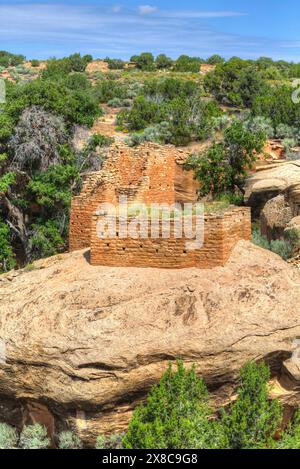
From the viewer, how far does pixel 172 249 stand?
27.9 ft

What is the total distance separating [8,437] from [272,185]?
9190 mm

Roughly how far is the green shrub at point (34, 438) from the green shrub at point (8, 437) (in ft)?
0.57

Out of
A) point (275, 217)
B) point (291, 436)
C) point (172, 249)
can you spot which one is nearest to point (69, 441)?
point (291, 436)

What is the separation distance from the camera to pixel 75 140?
17453 millimetres

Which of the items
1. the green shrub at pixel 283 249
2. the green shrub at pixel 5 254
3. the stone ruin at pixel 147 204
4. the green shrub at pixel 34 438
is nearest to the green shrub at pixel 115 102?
the stone ruin at pixel 147 204

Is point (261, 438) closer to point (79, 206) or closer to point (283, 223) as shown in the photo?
point (79, 206)

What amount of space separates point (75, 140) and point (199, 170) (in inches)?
173

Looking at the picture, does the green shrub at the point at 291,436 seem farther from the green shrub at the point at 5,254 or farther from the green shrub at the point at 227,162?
the green shrub at the point at 5,254

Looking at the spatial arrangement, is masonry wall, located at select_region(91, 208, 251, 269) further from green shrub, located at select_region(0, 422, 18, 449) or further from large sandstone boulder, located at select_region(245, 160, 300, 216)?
large sandstone boulder, located at select_region(245, 160, 300, 216)

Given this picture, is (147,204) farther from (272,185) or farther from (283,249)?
(272,185)

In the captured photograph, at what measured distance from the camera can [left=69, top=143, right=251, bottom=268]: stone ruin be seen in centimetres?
844

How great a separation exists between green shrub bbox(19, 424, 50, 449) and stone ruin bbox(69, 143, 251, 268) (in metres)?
2.70

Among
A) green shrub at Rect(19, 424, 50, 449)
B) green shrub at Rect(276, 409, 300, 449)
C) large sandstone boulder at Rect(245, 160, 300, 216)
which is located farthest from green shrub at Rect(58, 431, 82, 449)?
large sandstone boulder at Rect(245, 160, 300, 216)

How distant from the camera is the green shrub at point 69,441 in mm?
7129
